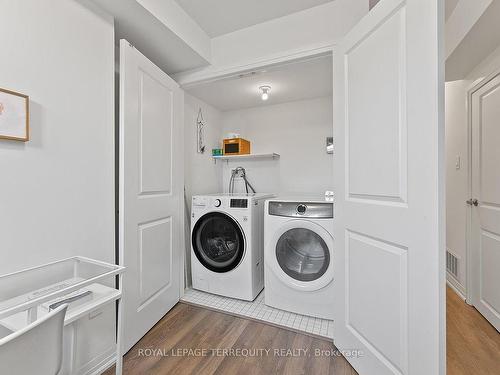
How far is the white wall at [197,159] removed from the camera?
8.09 feet

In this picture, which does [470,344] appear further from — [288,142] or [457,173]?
[288,142]

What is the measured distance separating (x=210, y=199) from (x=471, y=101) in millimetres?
2467

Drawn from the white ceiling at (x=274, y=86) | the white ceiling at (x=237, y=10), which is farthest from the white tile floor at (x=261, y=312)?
the white ceiling at (x=237, y=10)

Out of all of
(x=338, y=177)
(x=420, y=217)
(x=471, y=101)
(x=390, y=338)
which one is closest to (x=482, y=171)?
(x=471, y=101)

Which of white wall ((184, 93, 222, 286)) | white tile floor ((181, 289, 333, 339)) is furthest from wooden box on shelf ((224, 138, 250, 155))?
white tile floor ((181, 289, 333, 339))

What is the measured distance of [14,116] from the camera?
1.00 metres

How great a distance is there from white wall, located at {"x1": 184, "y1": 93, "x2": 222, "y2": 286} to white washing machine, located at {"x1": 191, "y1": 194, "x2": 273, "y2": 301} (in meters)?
0.25

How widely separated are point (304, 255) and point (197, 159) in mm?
1547

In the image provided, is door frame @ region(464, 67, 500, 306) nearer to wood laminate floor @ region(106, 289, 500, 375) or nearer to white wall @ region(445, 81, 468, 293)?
white wall @ region(445, 81, 468, 293)

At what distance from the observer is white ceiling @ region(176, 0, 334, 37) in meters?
1.65

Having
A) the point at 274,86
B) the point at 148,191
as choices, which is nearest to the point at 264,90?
the point at 274,86

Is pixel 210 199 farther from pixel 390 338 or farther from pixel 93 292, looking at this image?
pixel 390 338

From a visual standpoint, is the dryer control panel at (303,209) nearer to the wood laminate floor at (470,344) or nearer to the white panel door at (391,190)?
the white panel door at (391,190)

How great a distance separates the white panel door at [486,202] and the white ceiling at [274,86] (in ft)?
3.99
